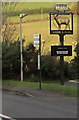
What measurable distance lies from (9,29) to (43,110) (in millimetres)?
28469

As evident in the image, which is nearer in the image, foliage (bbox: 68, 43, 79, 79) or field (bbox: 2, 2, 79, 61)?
foliage (bbox: 68, 43, 79, 79)

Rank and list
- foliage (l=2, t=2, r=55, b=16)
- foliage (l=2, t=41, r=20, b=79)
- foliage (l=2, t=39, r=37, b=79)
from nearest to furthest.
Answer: foliage (l=2, t=41, r=20, b=79) < foliage (l=2, t=39, r=37, b=79) < foliage (l=2, t=2, r=55, b=16)

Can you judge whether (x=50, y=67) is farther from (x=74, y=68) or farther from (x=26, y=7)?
(x=26, y=7)

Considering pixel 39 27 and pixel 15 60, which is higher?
pixel 39 27

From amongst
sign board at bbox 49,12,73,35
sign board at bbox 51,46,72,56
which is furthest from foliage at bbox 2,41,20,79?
sign board at bbox 51,46,72,56

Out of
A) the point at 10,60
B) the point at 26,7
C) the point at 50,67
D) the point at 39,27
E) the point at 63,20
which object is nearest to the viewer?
the point at 63,20

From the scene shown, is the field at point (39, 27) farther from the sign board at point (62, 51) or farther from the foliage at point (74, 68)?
the sign board at point (62, 51)

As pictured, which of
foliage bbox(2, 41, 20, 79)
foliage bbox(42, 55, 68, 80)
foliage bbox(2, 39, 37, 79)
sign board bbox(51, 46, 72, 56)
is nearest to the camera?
sign board bbox(51, 46, 72, 56)

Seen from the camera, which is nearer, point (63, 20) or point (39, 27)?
point (63, 20)

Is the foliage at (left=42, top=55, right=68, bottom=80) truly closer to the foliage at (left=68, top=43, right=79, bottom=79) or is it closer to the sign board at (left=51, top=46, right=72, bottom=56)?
the foliage at (left=68, top=43, right=79, bottom=79)

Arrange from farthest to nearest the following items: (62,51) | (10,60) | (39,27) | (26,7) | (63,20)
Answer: (39,27)
(26,7)
(10,60)
(63,20)
(62,51)

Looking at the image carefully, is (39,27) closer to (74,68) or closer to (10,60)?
(74,68)

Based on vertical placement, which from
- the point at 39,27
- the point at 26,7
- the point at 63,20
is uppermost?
the point at 26,7

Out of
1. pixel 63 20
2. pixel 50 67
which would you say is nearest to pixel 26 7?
pixel 50 67
